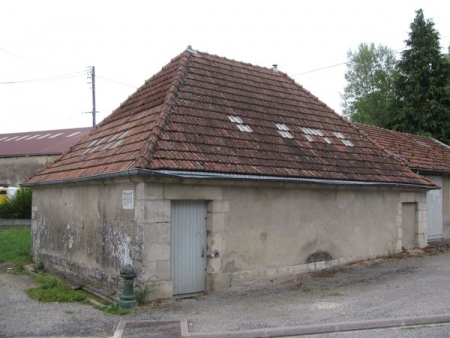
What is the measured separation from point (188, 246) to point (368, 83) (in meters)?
32.0

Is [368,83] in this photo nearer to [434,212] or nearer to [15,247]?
[434,212]

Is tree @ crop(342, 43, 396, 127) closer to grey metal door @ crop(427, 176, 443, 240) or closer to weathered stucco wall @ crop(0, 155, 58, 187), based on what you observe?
grey metal door @ crop(427, 176, 443, 240)

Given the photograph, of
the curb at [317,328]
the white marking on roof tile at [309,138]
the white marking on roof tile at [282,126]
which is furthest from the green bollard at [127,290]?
the white marking on roof tile at [309,138]

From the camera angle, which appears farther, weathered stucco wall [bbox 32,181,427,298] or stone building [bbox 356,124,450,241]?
stone building [bbox 356,124,450,241]

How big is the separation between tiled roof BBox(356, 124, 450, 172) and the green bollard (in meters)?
11.6

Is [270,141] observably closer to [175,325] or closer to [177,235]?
[177,235]

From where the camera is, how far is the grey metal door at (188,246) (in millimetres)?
9422

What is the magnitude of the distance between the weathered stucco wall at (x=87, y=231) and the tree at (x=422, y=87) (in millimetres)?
21499

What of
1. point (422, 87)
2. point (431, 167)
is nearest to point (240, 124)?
point (431, 167)

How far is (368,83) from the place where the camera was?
38.0 m

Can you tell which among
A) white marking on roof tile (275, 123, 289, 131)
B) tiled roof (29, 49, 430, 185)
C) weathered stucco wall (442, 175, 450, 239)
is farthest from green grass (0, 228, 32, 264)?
weathered stucco wall (442, 175, 450, 239)

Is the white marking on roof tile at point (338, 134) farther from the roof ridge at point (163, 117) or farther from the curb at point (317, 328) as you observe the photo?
the curb at point (317, 328)

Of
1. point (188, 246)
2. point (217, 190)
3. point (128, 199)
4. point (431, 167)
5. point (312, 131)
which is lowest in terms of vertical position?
point (188, 246)

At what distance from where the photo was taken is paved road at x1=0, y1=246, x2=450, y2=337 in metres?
7.26
